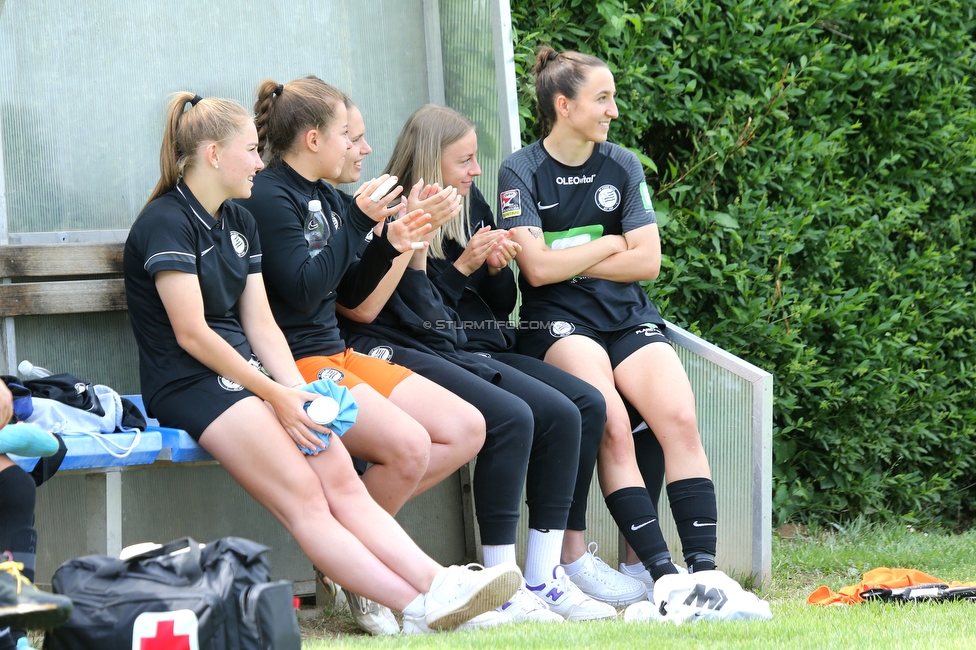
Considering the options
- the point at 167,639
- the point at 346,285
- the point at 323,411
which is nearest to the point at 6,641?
the point at 167,639

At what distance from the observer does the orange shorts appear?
3391 mm

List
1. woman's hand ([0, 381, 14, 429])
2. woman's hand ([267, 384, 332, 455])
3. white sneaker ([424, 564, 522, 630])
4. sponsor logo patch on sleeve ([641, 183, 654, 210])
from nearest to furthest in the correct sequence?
1. woman's hand ([0, 381, 14, 429])
2. white sneaker ([424, 564, 522, 630])
3. woman's hand ([267, 384, 332, 455])
4. sponsor logo patch on sleeve ([641, 183, 654, 210])

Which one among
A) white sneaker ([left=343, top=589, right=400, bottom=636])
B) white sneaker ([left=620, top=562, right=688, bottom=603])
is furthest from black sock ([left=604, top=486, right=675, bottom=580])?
white sneaker ([left=343, top=589, right=400, bottom=636])

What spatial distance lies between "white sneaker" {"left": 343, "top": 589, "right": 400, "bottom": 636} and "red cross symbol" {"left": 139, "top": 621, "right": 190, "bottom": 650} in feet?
3.38

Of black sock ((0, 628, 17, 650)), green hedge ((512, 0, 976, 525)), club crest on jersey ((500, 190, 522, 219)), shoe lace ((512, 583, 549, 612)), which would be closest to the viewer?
black sock ((0, 628, 17, 650))

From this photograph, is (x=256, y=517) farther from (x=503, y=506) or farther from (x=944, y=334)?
(x=944, y=334)

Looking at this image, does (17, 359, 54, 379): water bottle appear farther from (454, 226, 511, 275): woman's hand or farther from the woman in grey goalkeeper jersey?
the woman in grey goalkeeper jersey

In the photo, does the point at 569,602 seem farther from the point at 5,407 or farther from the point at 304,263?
the point at 5,407

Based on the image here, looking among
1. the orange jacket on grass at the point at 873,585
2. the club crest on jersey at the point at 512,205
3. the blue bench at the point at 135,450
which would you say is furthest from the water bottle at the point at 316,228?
the orange jacket on grass at the point at 873,585

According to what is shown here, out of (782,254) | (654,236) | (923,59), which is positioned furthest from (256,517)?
(923,59)

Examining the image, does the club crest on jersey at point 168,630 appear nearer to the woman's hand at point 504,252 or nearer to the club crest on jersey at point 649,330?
the woman's hand at point 504,252

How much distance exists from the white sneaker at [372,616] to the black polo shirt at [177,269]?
2.50 feet

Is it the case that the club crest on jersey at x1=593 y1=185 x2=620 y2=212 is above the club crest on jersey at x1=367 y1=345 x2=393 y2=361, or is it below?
above

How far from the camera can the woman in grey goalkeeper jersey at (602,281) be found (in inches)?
147
